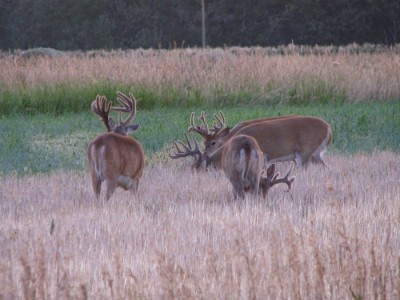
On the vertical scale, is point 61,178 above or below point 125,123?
below

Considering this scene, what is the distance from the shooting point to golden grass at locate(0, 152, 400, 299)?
18.5 ft

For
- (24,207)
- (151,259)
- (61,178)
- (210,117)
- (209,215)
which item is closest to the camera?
(151,259)

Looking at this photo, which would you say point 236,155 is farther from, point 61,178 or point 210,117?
point 210,117

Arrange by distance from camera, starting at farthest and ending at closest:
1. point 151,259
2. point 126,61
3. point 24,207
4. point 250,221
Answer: point 126,61 < point 24,207 < point 250,221 < point 151,259

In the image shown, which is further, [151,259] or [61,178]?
[61,178]

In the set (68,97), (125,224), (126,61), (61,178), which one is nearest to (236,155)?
(125,224)

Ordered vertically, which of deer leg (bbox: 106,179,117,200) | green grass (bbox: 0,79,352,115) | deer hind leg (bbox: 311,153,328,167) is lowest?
green grass (bbox: 0,79,352,115)

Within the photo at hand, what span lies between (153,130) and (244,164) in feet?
24.3

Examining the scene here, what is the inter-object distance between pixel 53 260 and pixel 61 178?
522 cm

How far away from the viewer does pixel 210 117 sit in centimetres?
1923

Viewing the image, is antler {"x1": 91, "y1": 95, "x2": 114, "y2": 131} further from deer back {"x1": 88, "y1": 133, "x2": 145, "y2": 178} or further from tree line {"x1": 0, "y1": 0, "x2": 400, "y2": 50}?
tree line {"x1": 0, "y1": 0, "x2": 400, "y2": 50}

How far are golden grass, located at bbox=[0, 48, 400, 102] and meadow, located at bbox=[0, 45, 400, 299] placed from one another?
0.05 metres

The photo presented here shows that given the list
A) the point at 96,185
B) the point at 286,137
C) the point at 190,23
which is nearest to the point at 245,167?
the point at 96,185

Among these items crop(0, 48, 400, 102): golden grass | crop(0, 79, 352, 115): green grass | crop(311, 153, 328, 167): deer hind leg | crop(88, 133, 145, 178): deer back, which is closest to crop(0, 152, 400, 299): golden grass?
crop(88, 133, 145, 178): deer back
